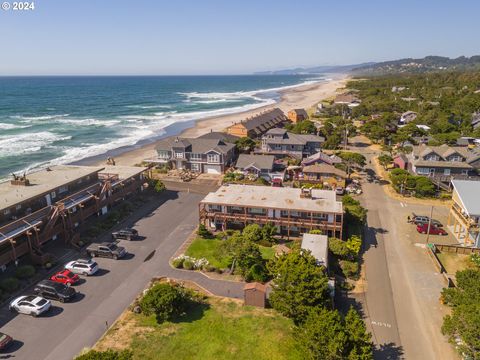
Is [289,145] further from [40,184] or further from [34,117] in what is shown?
[34,117]

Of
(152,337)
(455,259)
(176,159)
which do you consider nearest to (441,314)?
(455,259)

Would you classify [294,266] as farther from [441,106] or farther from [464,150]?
[441,106]

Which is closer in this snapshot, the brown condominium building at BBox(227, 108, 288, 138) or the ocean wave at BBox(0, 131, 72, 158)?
the ocean wave at BBox(0, 131, 72, 158)

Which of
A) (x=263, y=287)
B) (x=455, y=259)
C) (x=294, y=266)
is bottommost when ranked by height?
(x=455, y=259)

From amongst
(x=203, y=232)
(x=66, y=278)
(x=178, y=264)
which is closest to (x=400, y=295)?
(x=178, y=264)

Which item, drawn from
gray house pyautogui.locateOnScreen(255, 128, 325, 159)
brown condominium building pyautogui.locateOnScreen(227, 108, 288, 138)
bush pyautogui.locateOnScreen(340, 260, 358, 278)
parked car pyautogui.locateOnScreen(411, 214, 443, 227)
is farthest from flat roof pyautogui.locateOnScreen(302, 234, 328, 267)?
brown condominium building pyautogui.locateOnScreen(227, 108, 288, 138)

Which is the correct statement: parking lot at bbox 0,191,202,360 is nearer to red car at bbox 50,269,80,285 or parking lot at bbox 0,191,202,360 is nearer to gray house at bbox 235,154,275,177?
red car at bbox 50,269,80,285

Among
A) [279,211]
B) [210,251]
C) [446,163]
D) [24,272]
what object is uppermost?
[446,163]
